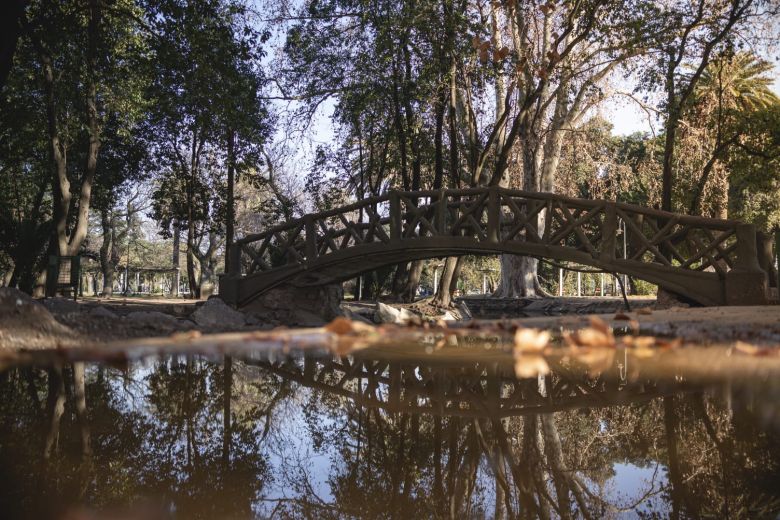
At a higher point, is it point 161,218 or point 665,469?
point 161,218

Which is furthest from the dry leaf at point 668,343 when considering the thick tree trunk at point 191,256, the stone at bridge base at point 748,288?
the thick tree trunk at point 191,256

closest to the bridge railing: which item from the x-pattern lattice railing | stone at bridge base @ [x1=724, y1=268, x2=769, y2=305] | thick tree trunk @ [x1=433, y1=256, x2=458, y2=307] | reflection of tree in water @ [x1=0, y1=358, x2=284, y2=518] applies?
stone at bridge base @ [x1=724, y1=268, x2=769, y2=305]

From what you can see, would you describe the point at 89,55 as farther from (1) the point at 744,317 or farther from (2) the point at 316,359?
(1) the point at 744,317

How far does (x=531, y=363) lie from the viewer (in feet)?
10.0

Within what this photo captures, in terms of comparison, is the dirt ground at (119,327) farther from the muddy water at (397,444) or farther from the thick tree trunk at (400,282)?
the thick tree trunk at (400,282)

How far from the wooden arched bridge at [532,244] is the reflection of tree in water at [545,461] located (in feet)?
23.7

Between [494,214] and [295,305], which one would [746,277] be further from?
[295,305]

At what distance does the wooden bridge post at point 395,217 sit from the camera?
10484 mm

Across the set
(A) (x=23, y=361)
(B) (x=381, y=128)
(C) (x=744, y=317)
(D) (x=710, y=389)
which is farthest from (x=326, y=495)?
(B) (x=381, y=128)

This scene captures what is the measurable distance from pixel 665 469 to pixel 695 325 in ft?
13.0

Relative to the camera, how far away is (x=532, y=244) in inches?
371

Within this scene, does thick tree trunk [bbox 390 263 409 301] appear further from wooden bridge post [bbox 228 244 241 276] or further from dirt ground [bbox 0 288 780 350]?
dirt ground [bbox 0 288 780 350]

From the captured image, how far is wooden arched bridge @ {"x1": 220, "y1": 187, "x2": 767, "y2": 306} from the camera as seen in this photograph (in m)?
8.44

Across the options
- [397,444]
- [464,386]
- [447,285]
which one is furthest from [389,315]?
[397,444]
